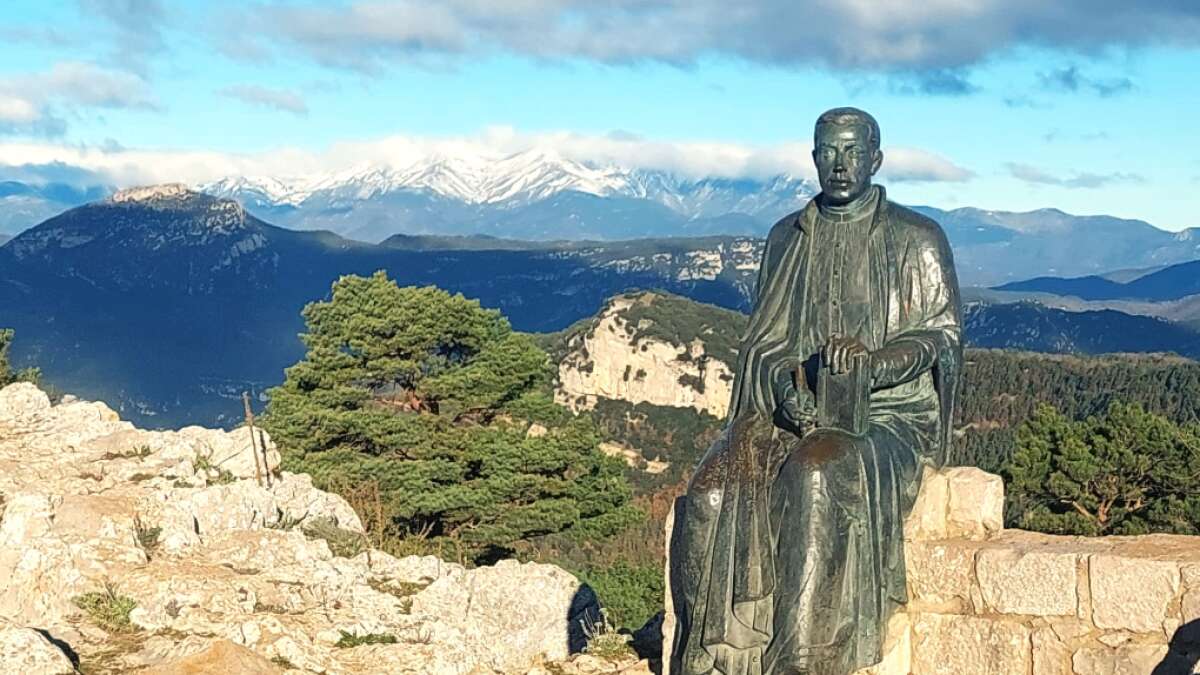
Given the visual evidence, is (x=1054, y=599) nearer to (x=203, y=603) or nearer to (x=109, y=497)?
(x=203, y=603)

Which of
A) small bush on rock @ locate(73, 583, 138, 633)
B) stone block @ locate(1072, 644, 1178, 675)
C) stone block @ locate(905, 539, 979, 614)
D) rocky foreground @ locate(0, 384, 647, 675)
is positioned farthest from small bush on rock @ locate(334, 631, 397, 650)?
stone block @ locate(1072, 644, 1178, 675)

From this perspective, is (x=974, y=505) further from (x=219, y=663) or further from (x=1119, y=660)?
(x=219, y=663)

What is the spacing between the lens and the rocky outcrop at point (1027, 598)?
5281 mm

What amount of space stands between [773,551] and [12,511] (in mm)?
6220

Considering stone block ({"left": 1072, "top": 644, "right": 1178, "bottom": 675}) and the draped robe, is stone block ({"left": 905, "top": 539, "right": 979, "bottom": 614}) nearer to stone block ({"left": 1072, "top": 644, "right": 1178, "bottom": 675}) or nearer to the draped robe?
the draped robe

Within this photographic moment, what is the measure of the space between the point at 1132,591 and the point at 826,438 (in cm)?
145

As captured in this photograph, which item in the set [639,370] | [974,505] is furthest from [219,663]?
[639,370]

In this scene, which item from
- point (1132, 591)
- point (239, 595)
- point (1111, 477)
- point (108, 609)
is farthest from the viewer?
point (1111, 477)

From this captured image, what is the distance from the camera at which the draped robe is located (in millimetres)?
5301

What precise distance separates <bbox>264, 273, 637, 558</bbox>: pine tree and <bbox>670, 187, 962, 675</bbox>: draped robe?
38.9 ft

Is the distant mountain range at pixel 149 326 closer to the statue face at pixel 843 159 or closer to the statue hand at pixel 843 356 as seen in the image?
the statue face at pixel 843 159

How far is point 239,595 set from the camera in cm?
837

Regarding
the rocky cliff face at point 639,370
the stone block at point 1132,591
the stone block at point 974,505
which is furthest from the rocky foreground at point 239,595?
the rocky cliff face at point 639,370

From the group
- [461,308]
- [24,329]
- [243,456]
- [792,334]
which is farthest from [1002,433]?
[24,329]
